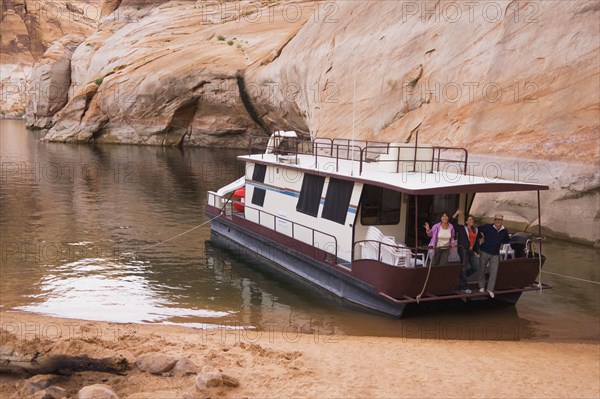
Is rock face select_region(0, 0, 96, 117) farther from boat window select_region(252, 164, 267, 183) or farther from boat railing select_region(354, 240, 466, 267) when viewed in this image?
boat railing select_region(354, 240, 466, 267)

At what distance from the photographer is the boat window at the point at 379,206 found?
1575 cm

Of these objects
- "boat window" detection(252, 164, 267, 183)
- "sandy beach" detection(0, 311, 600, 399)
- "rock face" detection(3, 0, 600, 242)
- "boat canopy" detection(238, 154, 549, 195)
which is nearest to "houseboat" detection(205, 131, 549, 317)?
"boat canopy" detection(238, 154, 549, 195)

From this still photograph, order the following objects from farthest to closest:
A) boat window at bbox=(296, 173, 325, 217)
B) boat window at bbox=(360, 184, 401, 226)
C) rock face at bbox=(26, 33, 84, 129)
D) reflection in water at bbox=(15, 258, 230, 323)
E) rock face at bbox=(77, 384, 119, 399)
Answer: rock face at bbox=(26, 33, 84, 129), boat window at bbox=(296, 173, 325, 217), boat window at bbox=(360, 184, 401, 226), reflection in water at bbox=(15, 258, 230, 323), rock face at bbox=(77, 384, 119, 399)

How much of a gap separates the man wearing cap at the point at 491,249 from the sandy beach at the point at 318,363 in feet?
5.60

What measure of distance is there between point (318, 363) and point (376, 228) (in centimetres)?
538

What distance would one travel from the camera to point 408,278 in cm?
1391

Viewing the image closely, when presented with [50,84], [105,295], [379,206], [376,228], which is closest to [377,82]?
[379,206]

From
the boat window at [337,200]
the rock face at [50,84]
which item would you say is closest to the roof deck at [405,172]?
the boat window at [337,200]

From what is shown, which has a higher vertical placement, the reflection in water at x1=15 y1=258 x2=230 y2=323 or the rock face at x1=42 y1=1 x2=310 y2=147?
the rock face at x1=42 y1=1 x2=310 y2=147

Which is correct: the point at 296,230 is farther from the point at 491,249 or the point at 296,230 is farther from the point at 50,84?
the point at 50,84

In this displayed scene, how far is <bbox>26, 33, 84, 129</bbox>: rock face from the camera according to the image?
7569cm

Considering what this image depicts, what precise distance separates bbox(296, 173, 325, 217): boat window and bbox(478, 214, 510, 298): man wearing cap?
480cm

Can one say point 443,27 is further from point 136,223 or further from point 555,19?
point 136,223

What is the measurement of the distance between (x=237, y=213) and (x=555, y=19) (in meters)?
14.9
